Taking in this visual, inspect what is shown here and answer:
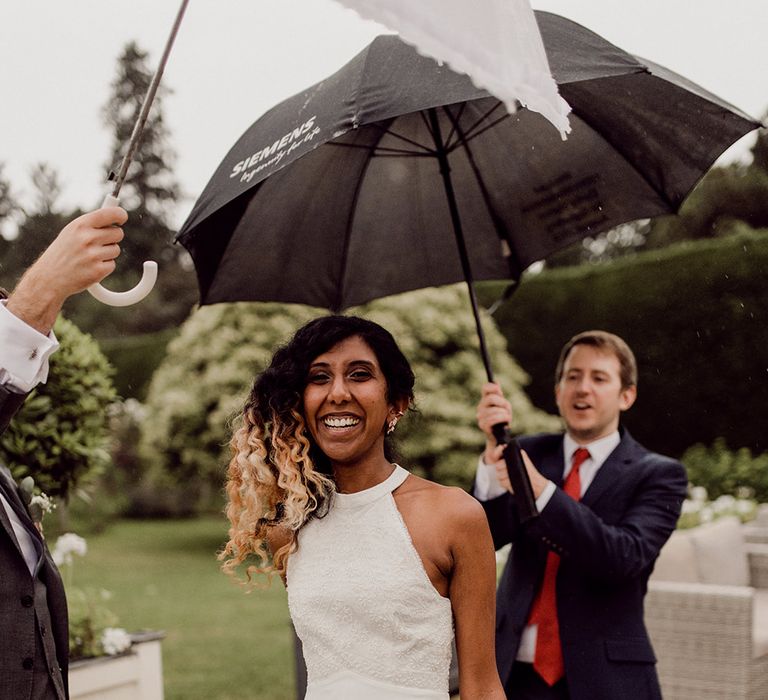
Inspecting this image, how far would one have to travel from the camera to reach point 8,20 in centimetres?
2761

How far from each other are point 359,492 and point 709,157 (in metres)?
1.77

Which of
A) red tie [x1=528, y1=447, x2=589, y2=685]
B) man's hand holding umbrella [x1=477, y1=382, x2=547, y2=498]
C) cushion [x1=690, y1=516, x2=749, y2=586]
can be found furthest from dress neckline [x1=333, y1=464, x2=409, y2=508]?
cushion [x1=690, y1=516, x2=749, y2=586]

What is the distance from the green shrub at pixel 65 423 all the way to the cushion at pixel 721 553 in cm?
346

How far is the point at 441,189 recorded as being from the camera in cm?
362

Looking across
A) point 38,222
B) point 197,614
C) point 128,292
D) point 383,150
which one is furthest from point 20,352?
point 38,222

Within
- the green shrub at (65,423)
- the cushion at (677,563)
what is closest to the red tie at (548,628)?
the green shrub at (65,423)

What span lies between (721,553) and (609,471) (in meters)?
2.95

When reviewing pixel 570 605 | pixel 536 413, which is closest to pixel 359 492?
pixel 570 605

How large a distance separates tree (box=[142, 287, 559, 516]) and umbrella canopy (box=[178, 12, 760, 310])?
7.96 metres

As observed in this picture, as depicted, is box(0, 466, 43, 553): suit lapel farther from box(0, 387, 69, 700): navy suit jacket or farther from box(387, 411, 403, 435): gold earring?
box(387, 411, 403, 435): gold earring

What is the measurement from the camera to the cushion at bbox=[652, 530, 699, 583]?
5.39 metres

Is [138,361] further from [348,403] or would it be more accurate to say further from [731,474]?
[348,403]

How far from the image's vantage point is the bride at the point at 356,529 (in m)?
2.17

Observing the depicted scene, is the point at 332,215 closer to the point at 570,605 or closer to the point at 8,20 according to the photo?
the point at 570,605
